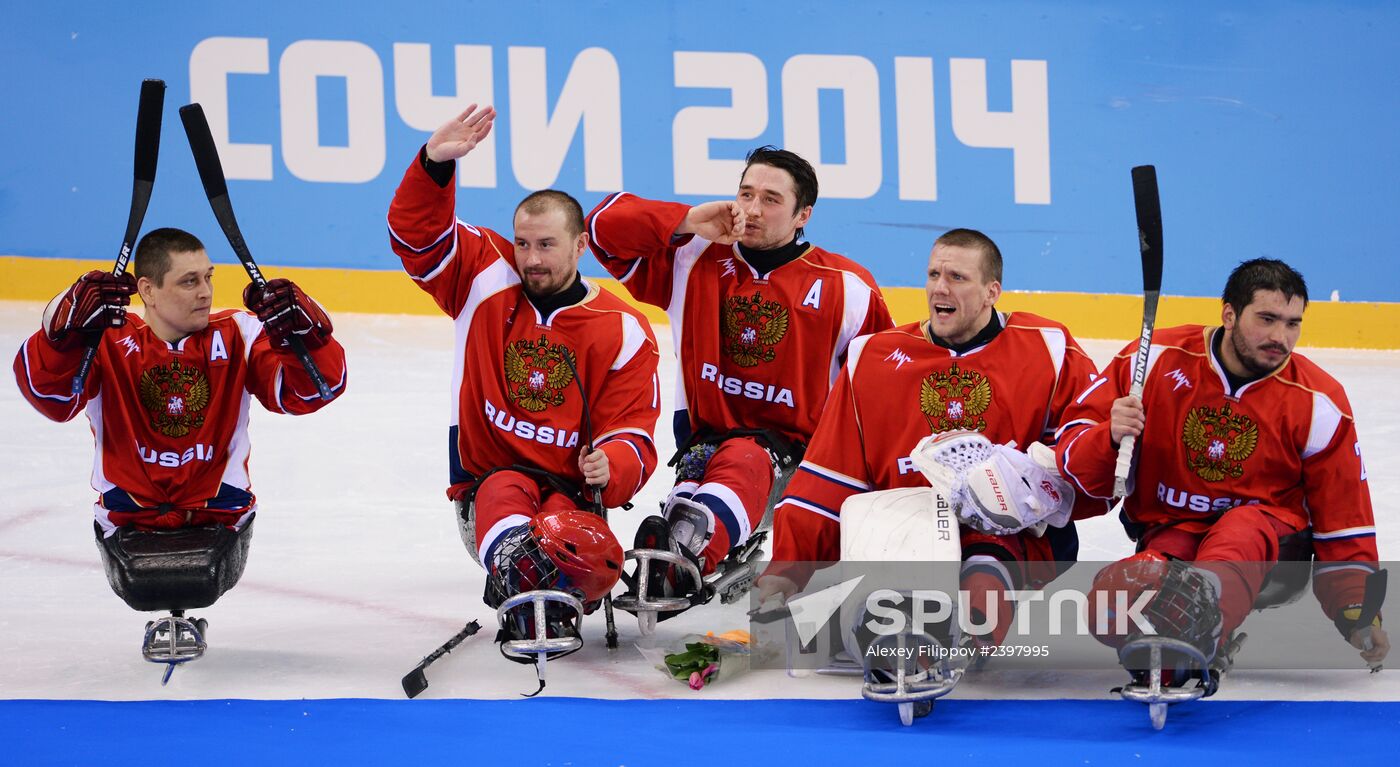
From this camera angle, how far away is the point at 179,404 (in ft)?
11.0

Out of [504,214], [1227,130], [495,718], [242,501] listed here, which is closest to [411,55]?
[504,214]

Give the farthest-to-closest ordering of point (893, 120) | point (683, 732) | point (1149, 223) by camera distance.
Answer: point (893, 120) < point (1149, 223) < point (683, 732)

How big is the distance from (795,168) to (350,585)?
4.95 ft

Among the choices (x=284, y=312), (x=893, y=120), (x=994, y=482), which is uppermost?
(x=893, y=120)

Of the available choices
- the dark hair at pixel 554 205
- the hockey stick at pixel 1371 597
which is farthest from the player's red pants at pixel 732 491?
the hockey stick at pixel 1371 597

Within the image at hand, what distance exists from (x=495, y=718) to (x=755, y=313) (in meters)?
1.29

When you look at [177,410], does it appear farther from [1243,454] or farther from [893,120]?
[893,120]

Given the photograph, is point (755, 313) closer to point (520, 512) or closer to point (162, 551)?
point (520, 512)

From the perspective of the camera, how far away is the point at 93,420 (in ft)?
11.0

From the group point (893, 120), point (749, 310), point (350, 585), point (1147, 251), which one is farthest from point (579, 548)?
point (893, 120)

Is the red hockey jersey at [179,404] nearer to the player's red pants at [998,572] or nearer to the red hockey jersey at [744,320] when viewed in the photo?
the red hockey jersey at [744,320]

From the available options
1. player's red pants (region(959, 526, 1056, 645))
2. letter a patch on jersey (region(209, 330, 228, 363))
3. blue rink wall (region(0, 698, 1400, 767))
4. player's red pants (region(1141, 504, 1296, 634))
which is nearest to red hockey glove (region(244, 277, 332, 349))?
letter a patch on jersey (region(209, 330, 228, 363))

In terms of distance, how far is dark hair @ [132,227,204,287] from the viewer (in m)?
3.30

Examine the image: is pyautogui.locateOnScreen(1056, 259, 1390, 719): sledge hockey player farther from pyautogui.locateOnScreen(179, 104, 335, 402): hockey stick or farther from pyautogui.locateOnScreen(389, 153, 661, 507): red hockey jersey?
pyautogui.locateOnScreen(179, 104, 335, 402): hockey stick
